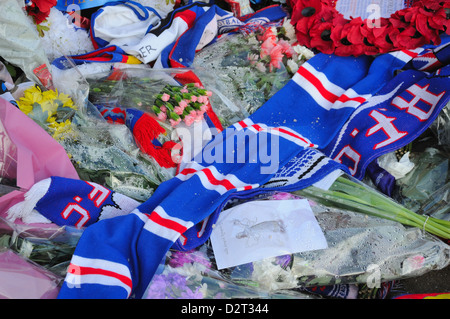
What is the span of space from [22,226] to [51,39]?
108cm

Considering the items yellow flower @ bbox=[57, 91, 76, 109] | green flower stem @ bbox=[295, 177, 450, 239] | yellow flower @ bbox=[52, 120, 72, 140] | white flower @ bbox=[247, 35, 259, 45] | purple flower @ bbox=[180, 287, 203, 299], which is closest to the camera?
purple flower @ bbox=[180, 287, 203, 299]

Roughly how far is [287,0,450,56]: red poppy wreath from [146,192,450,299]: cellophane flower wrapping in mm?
908

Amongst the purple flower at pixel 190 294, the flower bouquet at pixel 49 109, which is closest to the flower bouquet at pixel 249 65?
the flower bouquet at pixel 49 109

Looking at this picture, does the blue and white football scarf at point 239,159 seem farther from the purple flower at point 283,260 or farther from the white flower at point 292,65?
the purple flower at point 283,260

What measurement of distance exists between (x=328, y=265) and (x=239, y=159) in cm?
53

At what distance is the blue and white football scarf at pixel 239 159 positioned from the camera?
1.25 meters

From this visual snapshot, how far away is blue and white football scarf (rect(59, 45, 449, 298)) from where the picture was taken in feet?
4.11

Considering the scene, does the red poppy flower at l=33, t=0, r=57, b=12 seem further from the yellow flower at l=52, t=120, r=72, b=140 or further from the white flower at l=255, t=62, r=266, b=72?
the white flower at l=255, t=62, r=266, b=72

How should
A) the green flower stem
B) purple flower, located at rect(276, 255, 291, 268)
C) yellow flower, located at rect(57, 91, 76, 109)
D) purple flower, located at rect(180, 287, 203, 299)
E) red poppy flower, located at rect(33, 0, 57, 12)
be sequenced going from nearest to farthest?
purple flower, located at rect(180, 287, 203, 299)
purple flower, located at rect(276, 255, 291, 268)
the green flower stem
yellow flower, located at rect(57, 91, 76, 109)
red poppy flower, located at rect(33, 0, 57, 12)

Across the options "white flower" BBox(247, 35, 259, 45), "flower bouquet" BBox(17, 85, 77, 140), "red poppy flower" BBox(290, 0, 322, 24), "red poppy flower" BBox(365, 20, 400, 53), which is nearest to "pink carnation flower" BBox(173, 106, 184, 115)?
"flower bouquet" BBox(17, 85, 77, 140)

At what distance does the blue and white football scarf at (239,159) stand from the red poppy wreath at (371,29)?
6 centimetres

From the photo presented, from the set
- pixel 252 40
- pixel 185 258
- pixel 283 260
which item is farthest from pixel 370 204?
pixel 252 40

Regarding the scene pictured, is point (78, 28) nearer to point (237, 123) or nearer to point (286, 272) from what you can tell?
point (237, 123)
